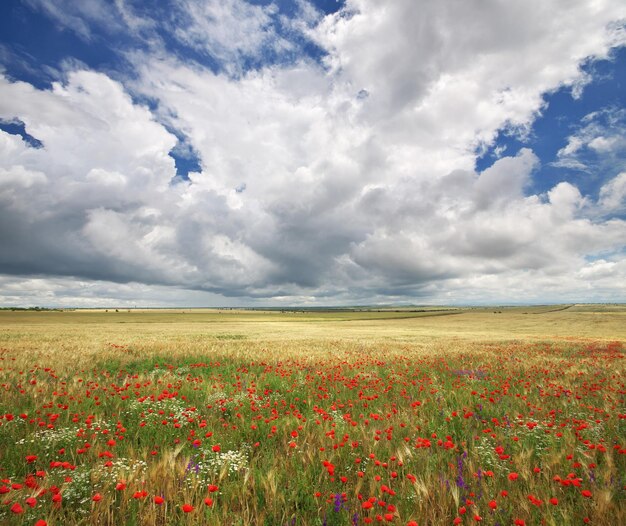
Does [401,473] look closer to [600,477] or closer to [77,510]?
[600,477]

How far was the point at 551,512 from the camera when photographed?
304 centimetres

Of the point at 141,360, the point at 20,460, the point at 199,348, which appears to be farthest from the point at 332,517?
the point at 199,348

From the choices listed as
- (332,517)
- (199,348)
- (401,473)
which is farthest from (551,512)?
(199,348)

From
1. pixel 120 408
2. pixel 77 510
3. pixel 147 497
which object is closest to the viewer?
pixel 77 510

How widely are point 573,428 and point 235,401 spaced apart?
587 centimetres

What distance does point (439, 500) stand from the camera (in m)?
3.21

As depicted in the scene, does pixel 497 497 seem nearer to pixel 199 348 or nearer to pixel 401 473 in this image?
pixel 401 473

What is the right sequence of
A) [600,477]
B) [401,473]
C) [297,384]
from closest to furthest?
[600,477], [401,473], [297,384]

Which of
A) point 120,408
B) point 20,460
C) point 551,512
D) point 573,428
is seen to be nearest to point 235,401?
point 120,408

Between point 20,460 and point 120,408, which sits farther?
point 120,408

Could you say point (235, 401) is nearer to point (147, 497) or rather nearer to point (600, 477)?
point (147, 497)

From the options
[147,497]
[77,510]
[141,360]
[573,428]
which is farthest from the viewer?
[141,360]

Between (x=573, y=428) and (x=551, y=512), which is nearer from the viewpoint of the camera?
(x=551, y=512)

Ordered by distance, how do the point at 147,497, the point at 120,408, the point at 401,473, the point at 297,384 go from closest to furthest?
1. the point at 147,497
2. the point at 401,473
3. the point at 120,408
4. the point at 297,384
